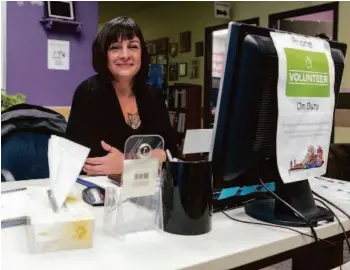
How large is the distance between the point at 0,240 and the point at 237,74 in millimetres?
601

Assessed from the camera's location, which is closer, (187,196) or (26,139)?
(187,196)

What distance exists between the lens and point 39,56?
11.8ft

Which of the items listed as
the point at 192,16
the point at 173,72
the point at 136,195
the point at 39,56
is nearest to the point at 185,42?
Result: the point at 192,16

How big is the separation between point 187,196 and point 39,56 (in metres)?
3.01

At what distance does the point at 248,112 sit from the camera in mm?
949

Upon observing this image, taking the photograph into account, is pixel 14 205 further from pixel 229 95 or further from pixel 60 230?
pixel 229 95

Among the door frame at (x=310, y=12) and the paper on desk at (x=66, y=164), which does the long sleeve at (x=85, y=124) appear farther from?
the door frame at (x=310, y=12)

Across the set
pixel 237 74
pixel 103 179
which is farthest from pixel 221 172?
pixel 103 179

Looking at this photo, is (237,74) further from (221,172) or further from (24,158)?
(24,158)

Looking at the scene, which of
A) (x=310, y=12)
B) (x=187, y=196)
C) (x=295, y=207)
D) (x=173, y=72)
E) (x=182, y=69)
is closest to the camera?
(x=187, y=196)

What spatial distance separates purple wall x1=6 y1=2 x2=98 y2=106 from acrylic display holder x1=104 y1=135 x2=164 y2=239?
2808 millimetres

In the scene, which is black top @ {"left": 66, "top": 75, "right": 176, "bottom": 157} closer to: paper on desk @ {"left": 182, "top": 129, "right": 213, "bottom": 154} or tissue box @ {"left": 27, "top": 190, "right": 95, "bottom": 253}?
paper on desk @ {"left": 182, "top": 129, "right": 213, "bottom": 154}

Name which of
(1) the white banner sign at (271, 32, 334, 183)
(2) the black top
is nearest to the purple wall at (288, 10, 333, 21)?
(2) the black top

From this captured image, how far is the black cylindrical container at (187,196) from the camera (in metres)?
0.92
